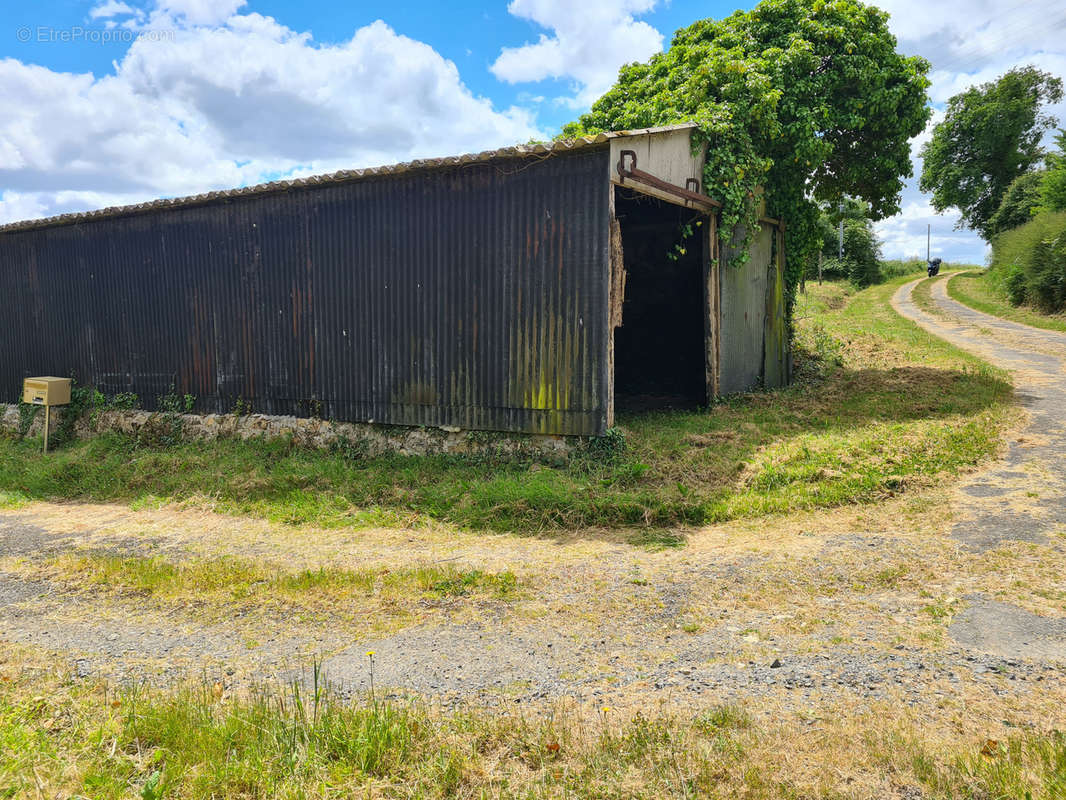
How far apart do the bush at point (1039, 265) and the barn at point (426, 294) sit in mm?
14646

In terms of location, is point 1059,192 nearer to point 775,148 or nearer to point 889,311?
point 889,311

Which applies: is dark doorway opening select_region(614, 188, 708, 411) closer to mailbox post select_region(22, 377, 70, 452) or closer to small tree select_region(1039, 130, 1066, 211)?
mailbox post select_region(22, 377, 70, 452)

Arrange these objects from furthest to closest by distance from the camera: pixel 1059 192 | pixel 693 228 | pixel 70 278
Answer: pixel 1059 192 → pixel 70 278 → pixel 693 228

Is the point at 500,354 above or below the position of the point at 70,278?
below

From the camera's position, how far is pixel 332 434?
33.5ft

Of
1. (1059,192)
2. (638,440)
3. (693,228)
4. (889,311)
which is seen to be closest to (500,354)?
(638,440)

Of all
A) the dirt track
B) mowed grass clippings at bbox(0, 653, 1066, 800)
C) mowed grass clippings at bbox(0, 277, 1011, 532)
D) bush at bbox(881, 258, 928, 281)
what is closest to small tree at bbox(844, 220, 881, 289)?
bush at bbox(881, 258, 928, 281)

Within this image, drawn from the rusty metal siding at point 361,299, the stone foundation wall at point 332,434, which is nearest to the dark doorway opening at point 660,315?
the stone foundation wall at point 332,434

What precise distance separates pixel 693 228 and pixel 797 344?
5915mm

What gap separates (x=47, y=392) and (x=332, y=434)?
619cm

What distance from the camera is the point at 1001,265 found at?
28422 mm

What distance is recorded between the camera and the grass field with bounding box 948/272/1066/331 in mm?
20523

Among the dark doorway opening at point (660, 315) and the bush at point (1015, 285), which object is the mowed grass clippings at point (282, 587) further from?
the bush at point (1015, 285)

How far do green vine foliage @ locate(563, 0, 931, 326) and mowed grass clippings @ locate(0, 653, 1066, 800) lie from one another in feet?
30.0
